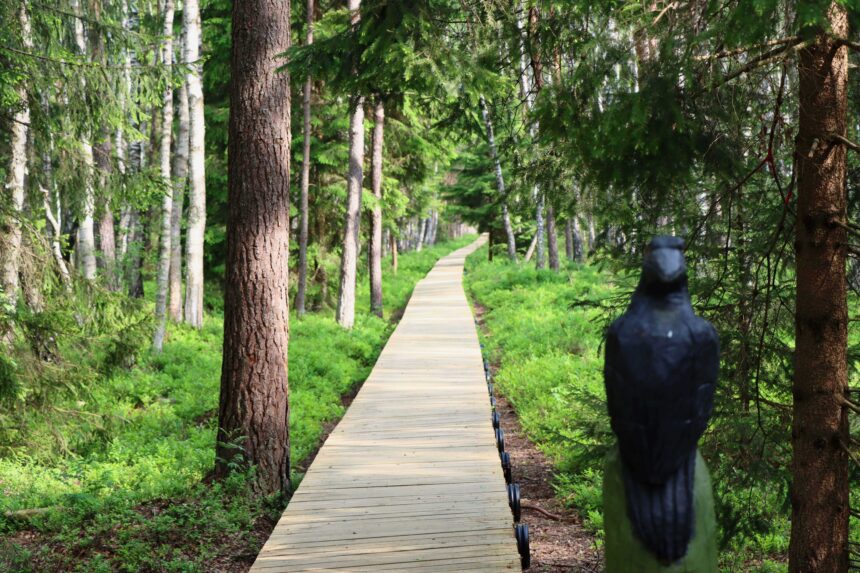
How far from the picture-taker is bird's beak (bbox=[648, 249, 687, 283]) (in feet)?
8.48

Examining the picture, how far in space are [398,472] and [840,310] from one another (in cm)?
471

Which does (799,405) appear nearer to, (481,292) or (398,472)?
(398,472)

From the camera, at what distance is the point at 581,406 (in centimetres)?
968

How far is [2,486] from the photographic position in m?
7.54

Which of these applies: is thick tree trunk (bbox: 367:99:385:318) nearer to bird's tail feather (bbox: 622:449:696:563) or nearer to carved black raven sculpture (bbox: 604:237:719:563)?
carved black raven sculpture (bbox: 604:237:719:563)

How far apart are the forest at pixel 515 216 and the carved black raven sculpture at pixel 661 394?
3.70ft

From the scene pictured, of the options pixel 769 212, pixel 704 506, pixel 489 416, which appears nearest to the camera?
pixel 704 506

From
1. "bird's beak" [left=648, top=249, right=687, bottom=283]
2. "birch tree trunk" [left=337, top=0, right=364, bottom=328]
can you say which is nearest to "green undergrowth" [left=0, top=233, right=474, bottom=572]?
"birch tree trunk" [left=337, top=0, right=364, bottom=328]

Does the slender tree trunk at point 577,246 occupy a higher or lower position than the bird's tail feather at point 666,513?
higher

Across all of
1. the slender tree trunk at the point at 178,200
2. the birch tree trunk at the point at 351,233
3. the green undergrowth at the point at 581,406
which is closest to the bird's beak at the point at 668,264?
the green undergrowth at the point at 581,406

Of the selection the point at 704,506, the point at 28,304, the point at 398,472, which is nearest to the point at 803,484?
the point at 704,506

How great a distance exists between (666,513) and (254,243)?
5.36m

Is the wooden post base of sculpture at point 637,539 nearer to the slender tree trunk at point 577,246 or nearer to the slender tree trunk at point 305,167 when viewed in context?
the slender tree trunk at point 305,167

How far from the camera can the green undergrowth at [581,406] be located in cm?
489
